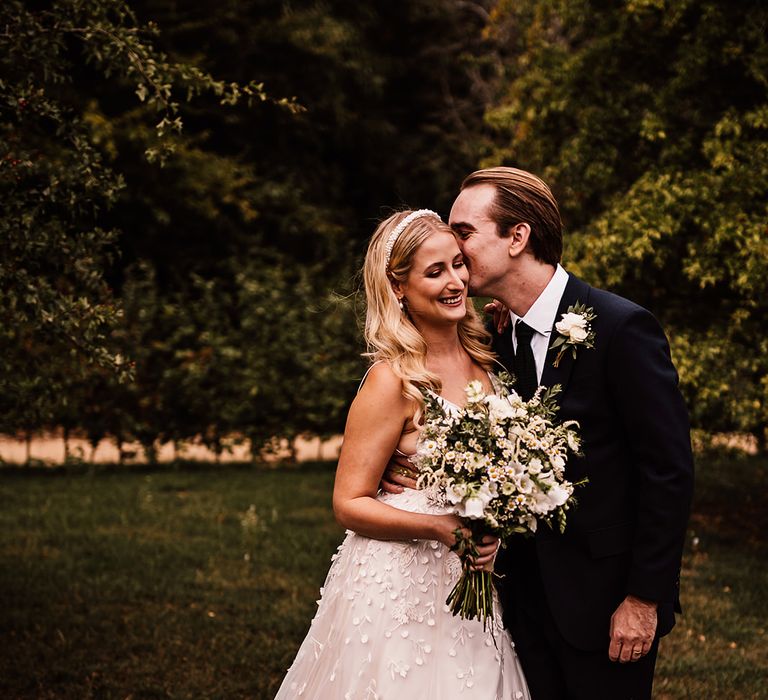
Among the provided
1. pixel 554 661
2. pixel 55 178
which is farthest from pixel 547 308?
pixel 55 178

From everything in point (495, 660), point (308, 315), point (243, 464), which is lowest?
point (243, 464)

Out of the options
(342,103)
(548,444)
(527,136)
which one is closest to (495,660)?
(548,444)

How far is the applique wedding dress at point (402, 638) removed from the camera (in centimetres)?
294

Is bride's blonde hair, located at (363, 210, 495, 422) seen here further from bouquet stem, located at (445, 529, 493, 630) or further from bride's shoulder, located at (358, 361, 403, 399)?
bouquet stem, located at (445, 529, 493, 630)

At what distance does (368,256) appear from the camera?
331cm

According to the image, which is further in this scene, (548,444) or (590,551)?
(590,551)

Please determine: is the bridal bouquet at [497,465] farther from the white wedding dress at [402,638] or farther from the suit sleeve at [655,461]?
the white wedding dress at [402,638]

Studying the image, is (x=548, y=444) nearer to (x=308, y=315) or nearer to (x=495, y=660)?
(x=495, y=660)

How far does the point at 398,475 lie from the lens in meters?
3.12

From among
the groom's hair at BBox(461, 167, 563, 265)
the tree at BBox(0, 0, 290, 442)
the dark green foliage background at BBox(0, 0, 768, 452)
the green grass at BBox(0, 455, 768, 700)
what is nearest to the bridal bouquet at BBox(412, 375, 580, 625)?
the groom's hair at BBox(461, 167, 563, 265)

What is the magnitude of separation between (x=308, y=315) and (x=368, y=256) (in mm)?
9258

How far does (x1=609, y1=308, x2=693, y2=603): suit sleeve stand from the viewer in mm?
2752

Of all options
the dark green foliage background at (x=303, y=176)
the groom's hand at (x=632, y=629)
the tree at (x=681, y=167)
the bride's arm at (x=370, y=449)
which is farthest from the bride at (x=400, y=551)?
the tree at (x=681, y=167)

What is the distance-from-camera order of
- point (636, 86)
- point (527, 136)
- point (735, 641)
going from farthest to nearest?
1. point (527, 136)
2. point (636, 86)
3. point (735, 641)
